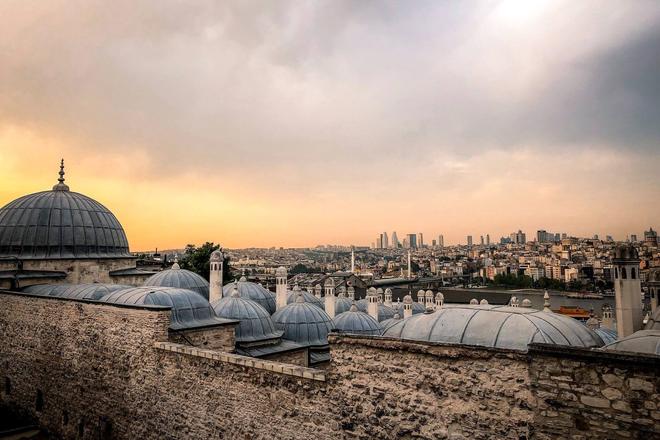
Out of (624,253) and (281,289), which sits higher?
(624,253)

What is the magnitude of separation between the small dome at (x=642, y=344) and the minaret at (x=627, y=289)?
5.98 meters

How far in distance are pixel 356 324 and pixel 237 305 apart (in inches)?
174

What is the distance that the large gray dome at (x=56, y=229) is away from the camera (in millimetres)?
16922

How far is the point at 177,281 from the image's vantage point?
1581 cm

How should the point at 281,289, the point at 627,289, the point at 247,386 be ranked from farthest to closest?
the point at 281,289, the point at 627,289, the point at 247,386

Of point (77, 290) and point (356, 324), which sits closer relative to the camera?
point (77, 290)

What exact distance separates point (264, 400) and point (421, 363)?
3075mm

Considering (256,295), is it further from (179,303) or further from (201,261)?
(201,261)

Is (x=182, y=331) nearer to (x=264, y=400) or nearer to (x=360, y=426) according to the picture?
(x=264, y=400)

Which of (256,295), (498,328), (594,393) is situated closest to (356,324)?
(256,295)

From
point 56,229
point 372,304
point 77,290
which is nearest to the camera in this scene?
point 77,290

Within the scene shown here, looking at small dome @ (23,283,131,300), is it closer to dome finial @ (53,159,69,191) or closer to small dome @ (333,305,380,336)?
dome finial @ (53,159,69,191)

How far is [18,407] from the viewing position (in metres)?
13.9

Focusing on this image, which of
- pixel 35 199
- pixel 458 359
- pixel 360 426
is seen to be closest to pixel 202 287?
pixel 35 199
